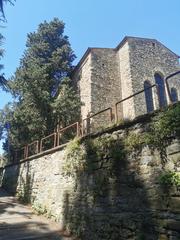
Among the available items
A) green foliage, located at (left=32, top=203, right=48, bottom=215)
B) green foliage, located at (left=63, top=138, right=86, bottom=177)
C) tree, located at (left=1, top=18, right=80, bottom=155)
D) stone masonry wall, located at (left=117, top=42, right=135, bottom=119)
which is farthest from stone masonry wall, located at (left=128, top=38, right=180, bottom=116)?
green foliage, located at (left=32, top=203, right=48, bottom=215)

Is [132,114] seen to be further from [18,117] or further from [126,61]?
[18,117]

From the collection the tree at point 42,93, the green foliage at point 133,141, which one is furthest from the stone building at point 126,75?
the green foliage at point 133,141

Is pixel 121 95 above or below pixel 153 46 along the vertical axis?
below

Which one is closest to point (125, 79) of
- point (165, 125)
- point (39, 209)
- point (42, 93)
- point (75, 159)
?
point (42, 93)

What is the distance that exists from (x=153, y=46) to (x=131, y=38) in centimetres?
213

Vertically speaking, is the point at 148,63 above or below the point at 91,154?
above

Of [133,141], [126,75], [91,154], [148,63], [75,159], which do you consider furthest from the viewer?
[148,63]

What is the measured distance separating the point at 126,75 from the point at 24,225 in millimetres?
12542

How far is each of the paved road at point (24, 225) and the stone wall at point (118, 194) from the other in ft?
1.56

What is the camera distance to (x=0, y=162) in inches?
1096

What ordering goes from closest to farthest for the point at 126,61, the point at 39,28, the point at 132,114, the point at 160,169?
the point at 160,169
the point at 132,114
the point at 126,61
the point at 39,28

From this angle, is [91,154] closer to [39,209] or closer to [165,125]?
[165,125]

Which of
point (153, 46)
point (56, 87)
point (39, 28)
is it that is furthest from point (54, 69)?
point (153, 46)

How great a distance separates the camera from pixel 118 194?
7.08 metres
